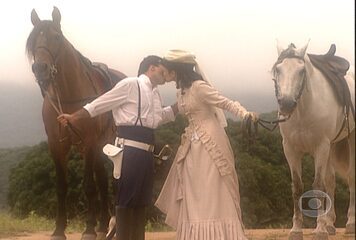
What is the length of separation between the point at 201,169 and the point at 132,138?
56cm

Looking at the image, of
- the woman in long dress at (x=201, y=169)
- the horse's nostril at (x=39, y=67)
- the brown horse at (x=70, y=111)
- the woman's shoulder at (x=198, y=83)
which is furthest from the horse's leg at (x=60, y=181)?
the woman's shoulder at (x=198, y=83)

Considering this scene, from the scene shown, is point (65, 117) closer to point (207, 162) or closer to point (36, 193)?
point (207, 162)

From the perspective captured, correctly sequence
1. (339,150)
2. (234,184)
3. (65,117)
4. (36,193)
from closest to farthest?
1. (65,117)
2. (234,184)
3. (339,150)
4. (36,193)

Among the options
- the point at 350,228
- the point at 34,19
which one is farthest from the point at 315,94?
the point at 34,19

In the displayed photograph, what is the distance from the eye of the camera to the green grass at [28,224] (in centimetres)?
568

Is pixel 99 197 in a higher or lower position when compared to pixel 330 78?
lower

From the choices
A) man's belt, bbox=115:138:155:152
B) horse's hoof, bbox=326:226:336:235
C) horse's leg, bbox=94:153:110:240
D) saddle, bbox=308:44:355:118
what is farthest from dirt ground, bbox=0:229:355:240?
man's belt, bbox=115:138:155:152

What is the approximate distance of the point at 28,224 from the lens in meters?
5.96

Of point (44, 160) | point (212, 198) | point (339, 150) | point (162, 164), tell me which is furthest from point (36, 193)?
point (339, 150)

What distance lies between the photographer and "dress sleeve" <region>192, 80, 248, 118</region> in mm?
4227

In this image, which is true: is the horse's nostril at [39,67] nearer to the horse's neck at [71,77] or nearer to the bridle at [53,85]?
the bridle at [53,85]

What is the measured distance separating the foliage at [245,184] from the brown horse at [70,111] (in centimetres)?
62

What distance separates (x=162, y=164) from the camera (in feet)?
15.0

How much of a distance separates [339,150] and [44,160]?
9.24ft
